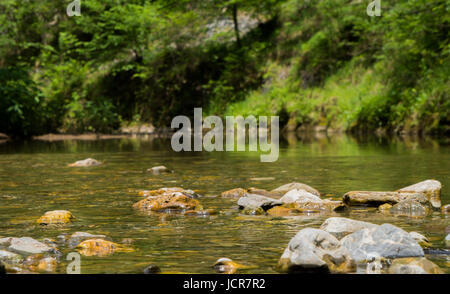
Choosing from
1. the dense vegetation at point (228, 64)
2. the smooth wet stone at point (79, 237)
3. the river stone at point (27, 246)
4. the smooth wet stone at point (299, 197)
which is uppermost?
the dense vegetation at point (228, 64)

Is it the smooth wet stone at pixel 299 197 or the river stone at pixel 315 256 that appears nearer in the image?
the river stone at pixel 315 256

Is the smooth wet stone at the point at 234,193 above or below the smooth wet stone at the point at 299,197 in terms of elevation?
below

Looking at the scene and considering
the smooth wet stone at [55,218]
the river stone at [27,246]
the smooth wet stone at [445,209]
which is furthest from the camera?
the smooth wet stone at [445,209]

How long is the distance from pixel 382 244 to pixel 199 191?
158 inches

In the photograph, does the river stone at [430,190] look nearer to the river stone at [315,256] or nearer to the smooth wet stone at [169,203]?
the smooth wet stone at [169,203]

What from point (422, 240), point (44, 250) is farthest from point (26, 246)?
point (422, 240)

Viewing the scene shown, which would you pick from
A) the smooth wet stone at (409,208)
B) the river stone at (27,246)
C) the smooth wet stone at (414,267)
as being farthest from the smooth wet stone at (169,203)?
the smooth wet stone at (414,267)

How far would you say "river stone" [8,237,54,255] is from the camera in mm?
4266

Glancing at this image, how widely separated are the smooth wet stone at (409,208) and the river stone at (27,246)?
3.33 metres

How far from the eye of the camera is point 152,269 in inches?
152

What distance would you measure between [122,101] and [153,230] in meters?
28.3

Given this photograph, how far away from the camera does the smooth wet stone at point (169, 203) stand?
6.43 meters
